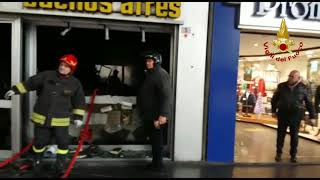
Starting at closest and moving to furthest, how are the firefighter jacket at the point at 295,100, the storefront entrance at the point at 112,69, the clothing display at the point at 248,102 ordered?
the storefront entrance at the point at 112,69
the firefighter jacket at the point at 295,100
the clothing display at the point at 248,102

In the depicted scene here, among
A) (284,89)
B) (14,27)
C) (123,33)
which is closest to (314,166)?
(284,89)

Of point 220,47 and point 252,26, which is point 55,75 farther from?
point 252,26

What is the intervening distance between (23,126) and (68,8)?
6.82 feet

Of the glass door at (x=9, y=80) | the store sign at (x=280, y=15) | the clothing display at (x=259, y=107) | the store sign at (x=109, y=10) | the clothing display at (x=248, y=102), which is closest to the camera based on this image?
the store sign at (x=109, y=10)

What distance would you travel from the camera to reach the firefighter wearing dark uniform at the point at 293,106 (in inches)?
279

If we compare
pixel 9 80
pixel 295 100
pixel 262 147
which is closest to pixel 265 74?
pixel 262 147

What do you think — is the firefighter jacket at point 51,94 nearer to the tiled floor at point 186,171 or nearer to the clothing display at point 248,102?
the tiled floor at point 186,171

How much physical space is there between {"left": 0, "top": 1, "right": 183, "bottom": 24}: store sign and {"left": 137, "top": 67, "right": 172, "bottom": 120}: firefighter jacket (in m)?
0.98

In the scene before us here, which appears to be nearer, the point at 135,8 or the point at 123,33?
the point at 135,8

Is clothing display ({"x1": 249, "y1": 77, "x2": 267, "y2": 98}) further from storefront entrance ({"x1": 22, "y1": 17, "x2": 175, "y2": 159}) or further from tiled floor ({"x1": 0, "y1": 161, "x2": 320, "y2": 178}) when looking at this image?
storefront entrance ({"x1": 22, "y1": 17, "x2": 175, "y2": 159})

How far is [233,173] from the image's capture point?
20.6 feet

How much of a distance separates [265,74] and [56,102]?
5.24 m

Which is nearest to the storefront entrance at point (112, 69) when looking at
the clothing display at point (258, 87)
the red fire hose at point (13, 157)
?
the red fire hose at point (13, 157)

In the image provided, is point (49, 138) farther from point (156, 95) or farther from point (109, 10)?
Answer: point (109, 10)
